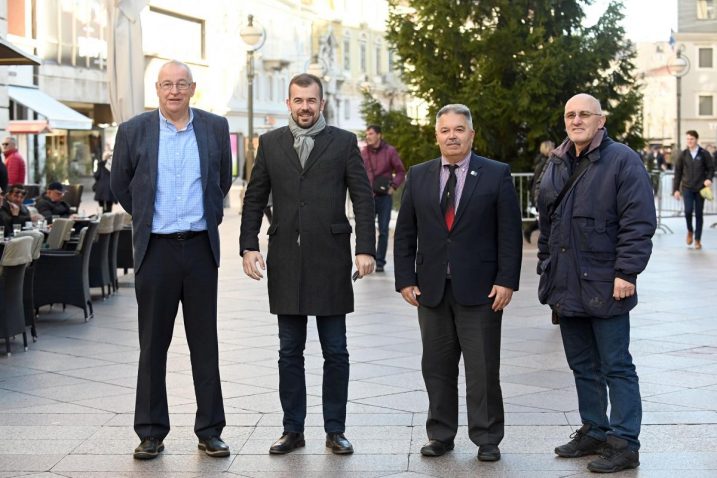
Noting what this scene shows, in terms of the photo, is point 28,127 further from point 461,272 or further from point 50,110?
point 461,272

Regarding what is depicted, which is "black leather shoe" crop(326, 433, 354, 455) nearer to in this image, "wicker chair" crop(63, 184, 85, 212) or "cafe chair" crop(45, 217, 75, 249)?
"cafe chair" crop(45, 217, 75, 249)

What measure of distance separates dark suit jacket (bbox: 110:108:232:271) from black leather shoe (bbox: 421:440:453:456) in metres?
1.43

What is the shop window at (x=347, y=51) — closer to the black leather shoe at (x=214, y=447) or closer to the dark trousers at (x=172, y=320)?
the dark trousers at (x=172, y=320)

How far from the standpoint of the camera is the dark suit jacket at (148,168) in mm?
7020

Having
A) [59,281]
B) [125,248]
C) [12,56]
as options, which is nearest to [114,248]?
[125,248]

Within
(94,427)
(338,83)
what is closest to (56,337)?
(94,427)

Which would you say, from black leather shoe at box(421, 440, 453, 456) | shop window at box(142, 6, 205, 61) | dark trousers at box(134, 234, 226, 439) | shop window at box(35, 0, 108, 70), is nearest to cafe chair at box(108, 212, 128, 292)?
dark trousers at box(134, 234, 226, 439)

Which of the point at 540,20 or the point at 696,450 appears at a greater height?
the point at 540,20

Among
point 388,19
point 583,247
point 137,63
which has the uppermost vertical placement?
point 388,19

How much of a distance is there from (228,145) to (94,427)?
1.85 m

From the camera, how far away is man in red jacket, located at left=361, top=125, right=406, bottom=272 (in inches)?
709

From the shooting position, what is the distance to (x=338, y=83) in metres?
89.9

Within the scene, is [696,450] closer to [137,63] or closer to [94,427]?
[94,427]

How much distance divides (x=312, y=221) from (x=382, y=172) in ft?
35.8
